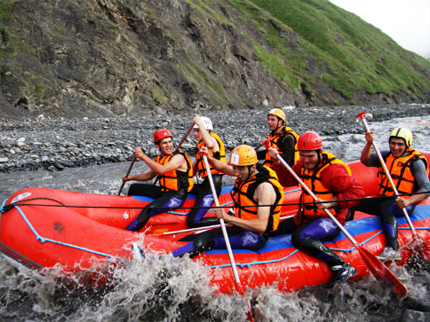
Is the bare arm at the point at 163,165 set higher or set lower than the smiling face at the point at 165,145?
lower

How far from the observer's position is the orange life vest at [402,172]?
4.57 meters

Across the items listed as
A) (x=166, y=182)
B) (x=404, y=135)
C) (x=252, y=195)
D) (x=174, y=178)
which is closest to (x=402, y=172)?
(x=404, y=135)

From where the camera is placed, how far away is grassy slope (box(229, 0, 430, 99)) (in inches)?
1437

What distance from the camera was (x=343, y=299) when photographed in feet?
12.4

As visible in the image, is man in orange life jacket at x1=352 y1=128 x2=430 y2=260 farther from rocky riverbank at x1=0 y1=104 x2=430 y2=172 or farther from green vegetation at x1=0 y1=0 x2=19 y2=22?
green vegetation at x1=0 y1=0 x2=19 y2=22

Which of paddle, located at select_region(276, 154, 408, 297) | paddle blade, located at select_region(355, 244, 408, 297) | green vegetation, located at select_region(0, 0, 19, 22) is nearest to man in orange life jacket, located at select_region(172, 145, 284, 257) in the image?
paddle, located at select_region(276, 154, 408, 297)

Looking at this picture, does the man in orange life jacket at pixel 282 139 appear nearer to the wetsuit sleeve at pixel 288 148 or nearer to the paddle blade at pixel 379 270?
the wetsuit sleeve at pixel 288 148

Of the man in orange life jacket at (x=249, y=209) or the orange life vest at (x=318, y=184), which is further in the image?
the orange life vest at (x=318, y=184)

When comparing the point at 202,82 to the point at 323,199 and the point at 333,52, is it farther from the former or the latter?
the point at 333,52

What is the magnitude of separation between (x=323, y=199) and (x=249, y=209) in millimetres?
961

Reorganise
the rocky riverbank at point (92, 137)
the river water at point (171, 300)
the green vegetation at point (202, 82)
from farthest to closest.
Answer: the green vegetation at point (202, 82) < the rocky riverbank at point (92, 137) < the river water at point (171, 300)

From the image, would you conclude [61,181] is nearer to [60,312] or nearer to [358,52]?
[60,312]

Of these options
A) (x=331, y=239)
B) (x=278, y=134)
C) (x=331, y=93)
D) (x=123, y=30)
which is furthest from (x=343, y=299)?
(x=331, y=93)

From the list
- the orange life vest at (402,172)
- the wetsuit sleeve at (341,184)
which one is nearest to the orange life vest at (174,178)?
the wetsuit sleeve at (341,184)
